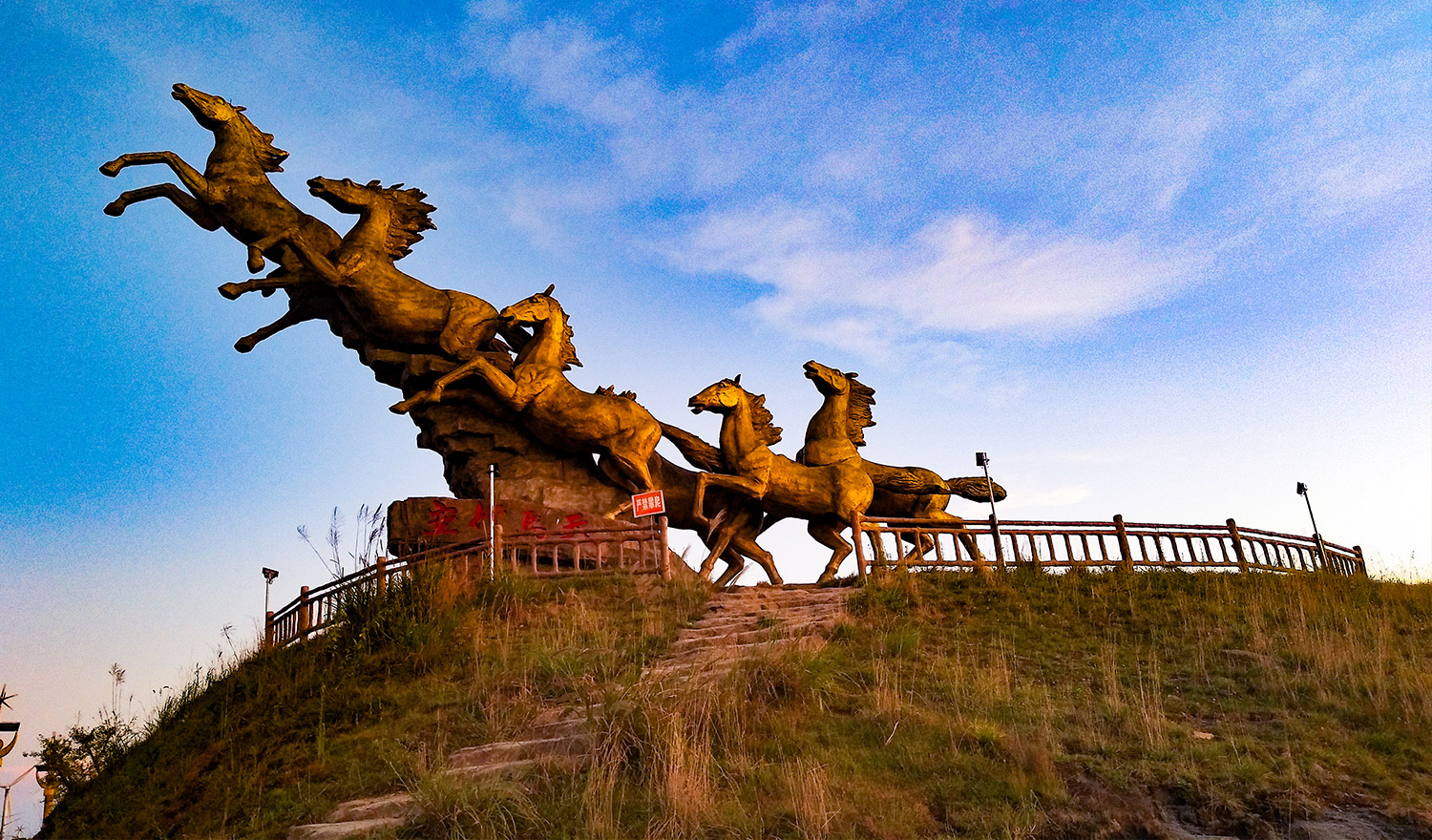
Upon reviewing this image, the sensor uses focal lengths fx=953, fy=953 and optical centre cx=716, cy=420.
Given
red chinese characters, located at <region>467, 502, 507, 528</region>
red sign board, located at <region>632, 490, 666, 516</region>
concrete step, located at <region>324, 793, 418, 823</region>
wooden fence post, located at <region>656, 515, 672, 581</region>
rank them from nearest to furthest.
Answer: concrete step, located at <region>324, 793, 418, 823</region> → wooden fence post, located at <region>656, 515, 672, 581</region> → red sign board, located at <region>632, 490, 666, 516</region> → red chinese characters, located at <region>467, 502, 507, 528</region>

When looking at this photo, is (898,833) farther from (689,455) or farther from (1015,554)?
(689,455)

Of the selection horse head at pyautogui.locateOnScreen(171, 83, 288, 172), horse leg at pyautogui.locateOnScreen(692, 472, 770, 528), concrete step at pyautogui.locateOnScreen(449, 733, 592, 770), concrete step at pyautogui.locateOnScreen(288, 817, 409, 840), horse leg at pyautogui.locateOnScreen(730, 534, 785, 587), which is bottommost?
concrete step at pyautogui.locateOnScreen(288, 817, 409, 840)

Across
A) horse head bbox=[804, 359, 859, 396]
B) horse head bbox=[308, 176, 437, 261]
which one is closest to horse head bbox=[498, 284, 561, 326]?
horse head bbox=[308, 176, 437, 261]

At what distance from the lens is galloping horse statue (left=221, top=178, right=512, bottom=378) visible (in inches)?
610

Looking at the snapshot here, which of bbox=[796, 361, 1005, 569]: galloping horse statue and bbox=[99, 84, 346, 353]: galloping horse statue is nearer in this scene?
bbox=[99, 84, 346, 353]: galloping horse statue

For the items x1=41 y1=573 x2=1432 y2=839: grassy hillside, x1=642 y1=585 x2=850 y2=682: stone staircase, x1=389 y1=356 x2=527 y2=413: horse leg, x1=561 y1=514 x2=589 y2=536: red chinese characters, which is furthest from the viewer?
x1=561 y1=514 x2=589 y2=536: red chinese characters

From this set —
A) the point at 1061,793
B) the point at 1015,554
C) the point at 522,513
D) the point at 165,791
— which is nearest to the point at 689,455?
the point at 522,513

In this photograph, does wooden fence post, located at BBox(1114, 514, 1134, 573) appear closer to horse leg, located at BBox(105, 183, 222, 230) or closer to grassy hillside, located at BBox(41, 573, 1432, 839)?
grassy hillside, located at BBox(41, 573, 1432, 839)

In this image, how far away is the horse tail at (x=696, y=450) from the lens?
56.0 feet

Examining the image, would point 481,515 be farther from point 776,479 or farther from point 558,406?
point 776,479

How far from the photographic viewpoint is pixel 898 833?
229 inches

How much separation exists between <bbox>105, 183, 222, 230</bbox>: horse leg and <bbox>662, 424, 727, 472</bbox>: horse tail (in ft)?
27.4

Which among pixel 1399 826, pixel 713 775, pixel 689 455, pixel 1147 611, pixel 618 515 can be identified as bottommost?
pixel 1399 826

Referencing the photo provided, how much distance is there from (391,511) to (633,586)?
3.70 m
